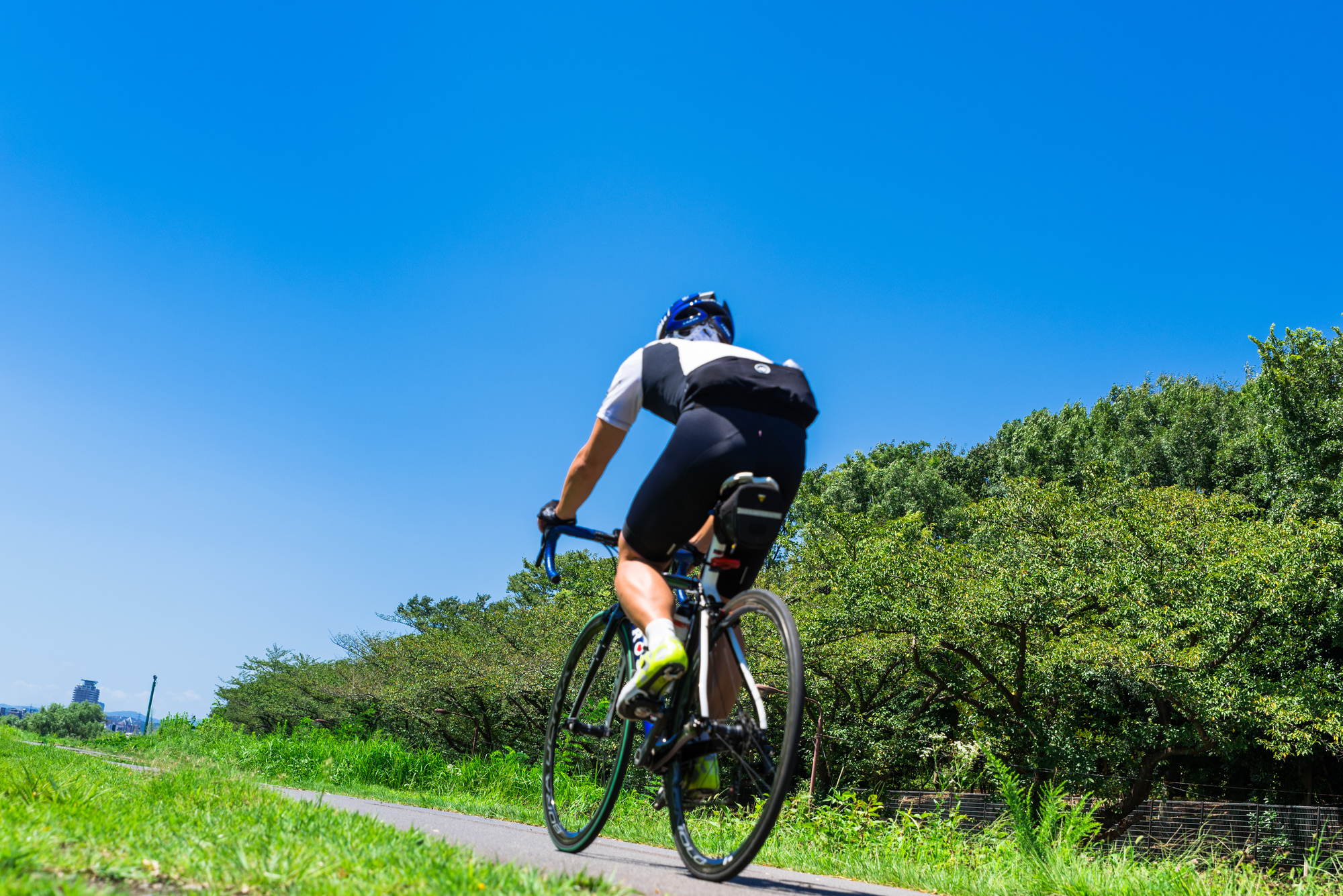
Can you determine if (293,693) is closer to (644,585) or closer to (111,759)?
(111,759)

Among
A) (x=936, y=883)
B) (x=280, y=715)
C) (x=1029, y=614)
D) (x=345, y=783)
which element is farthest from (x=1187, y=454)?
(x=280, y=715)

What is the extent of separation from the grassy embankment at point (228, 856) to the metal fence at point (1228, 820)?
46.7 ft

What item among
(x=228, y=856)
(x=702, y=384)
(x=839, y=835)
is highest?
(x=702, y=384)

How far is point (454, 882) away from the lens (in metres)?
1.63

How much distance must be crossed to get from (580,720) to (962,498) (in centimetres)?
4026

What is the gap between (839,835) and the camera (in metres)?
7.28

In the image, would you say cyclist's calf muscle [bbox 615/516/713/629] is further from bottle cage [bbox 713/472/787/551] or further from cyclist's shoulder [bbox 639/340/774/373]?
cyclist's shoulder [bbox 639/340/774/373]

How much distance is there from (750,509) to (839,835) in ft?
19.3

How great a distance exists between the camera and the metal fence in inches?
625

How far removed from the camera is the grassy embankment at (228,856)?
1.57 meters

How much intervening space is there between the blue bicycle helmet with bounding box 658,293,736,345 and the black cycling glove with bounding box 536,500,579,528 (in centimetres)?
70

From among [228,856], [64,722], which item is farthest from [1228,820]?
[64,722]

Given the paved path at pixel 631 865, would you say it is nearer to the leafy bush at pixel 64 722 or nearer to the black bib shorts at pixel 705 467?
the black bib shorts at pixel 705 467

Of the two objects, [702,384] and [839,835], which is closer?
[702,384]
